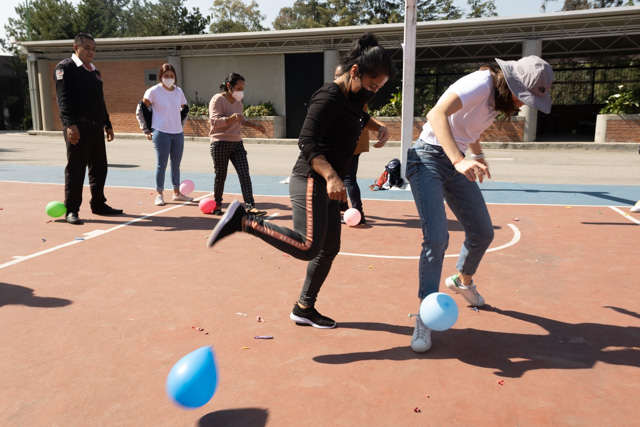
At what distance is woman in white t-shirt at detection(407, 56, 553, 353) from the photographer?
11.8 feet

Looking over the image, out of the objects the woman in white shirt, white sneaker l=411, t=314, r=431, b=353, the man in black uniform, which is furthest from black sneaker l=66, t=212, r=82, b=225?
white sneaker l=411, t=314, r=431, b=353

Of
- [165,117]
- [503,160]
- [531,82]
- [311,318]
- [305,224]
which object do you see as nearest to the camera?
[531,82]

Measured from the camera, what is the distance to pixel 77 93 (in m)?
7.73

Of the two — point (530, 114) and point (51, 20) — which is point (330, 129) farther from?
point (51, 20)

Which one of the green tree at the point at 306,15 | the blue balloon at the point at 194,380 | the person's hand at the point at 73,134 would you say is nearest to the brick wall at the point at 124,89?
the person's hand at the point at 73,134

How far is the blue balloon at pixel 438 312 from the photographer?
364 cm

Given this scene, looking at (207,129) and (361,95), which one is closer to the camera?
(361,95)

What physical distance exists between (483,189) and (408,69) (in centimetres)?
306

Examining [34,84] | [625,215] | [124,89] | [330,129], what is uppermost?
[34,84]

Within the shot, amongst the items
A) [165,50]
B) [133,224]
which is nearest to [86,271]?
→ [133,224]

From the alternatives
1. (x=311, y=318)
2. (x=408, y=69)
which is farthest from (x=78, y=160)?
(x=408, y=69)

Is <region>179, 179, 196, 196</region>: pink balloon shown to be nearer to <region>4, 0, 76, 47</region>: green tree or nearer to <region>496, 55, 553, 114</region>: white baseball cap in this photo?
<region>496, 55, 553, 114</region>: white baseball cap

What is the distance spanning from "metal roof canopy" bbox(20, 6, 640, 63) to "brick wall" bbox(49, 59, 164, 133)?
0.56m

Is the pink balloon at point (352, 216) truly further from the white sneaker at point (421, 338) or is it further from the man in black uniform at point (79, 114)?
the man in black uniform at point (79, 114)
